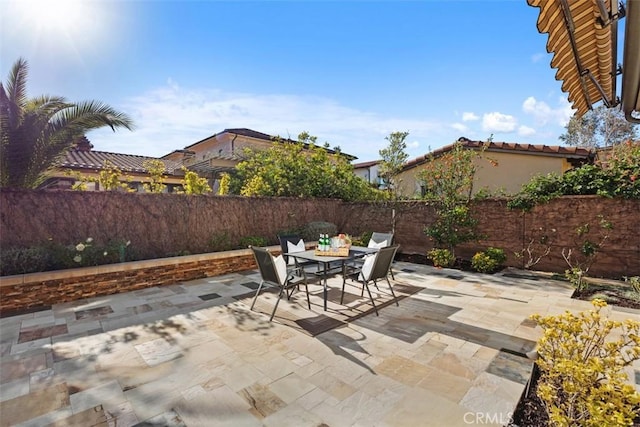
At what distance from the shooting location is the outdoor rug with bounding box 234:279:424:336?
14.4 ft

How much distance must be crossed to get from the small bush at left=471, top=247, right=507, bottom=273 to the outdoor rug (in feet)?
8.15

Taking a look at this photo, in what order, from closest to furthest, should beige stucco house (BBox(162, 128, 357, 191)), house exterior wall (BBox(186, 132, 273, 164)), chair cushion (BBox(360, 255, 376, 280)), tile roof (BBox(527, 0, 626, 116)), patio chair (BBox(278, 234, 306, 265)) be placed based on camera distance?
tile roof (BBox(527, 0, 626, 116)) < chair cushion (BBox(360, 255, 376, 280)) < patio chair (BBox(278, 234, 306, 265)) < beige stucco house (BBox(162, 128, 357, 191)) < house exterior wall (BBox(186, 132, 273, 164))

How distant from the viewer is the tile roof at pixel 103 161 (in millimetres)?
11281

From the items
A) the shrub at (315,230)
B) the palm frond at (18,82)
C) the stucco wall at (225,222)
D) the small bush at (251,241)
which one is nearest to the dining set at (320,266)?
the small bush at (251,241)

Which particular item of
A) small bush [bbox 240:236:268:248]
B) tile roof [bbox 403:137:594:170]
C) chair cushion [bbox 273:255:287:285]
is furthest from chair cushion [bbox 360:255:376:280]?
tile roof [bbox 403:137:594:170]

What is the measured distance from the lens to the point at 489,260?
24.9 ft

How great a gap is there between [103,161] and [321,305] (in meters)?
12.1

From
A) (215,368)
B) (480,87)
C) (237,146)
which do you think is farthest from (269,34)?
(237,146)

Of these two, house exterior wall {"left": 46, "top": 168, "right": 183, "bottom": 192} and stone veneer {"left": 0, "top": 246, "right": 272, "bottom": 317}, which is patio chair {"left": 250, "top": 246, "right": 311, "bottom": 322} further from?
house exterior wall {"left": 46, "top": 168, "right": 183, "bottom": 192}

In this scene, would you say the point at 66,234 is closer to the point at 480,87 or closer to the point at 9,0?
the point at 9,0

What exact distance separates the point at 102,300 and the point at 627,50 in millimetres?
7129

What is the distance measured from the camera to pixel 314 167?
11711mm

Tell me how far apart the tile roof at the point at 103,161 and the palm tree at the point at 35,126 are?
4.85 m

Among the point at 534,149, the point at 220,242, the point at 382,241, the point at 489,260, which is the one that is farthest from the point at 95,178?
the point at 534,149
